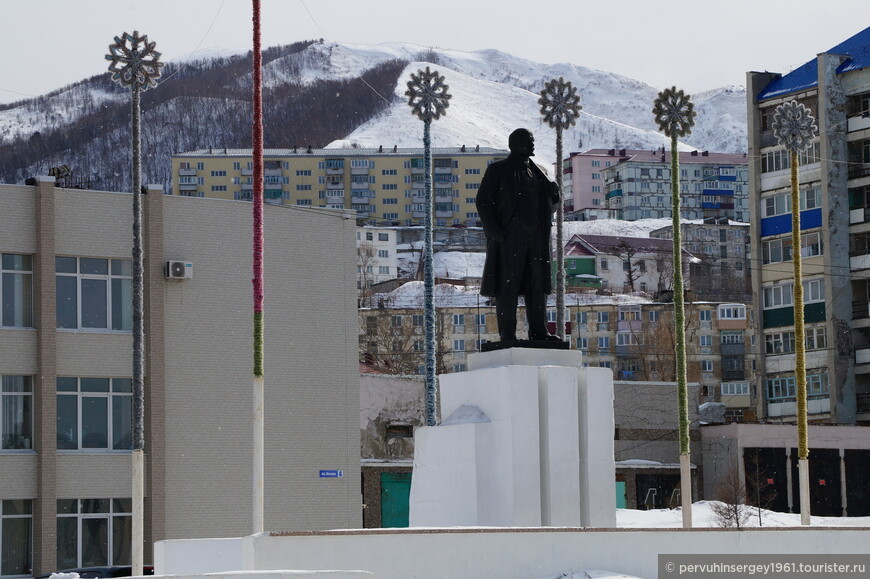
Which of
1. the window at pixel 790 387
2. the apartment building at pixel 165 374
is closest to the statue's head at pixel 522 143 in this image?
the apartment building at pixel 165 374

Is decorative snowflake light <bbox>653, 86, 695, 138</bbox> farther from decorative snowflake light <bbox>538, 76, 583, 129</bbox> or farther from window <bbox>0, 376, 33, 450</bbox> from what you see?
window <bbox>0, 376, 33, 450</bbox>

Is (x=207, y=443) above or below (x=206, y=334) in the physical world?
below

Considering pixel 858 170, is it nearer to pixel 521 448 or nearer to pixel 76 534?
pixel 76 534

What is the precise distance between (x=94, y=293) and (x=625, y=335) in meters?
76.3

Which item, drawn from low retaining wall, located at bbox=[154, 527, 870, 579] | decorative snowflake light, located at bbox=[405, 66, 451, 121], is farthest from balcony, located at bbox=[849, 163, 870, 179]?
low retaining wall, located at bbox=[154, 527, 870, 579]

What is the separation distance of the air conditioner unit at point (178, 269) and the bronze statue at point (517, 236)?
19.3 meters

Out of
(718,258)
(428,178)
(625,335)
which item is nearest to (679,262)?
(428,178)

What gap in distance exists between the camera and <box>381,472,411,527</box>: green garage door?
51438 mm

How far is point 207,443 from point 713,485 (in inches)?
953

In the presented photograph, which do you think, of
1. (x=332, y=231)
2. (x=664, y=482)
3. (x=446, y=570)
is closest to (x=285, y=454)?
(x=332, y=231)

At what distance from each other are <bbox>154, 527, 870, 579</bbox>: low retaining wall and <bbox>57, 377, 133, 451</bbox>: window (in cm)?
2089

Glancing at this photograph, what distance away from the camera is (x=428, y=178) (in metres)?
48.4

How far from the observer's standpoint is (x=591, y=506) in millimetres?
20984

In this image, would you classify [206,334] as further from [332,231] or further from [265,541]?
[265,541]
